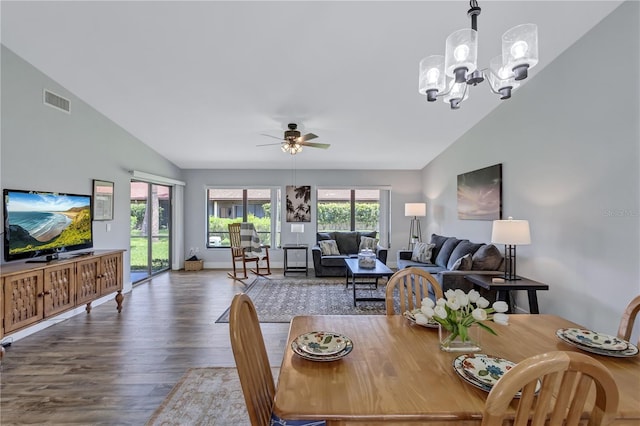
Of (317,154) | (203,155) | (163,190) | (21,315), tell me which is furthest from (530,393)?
(163,190)

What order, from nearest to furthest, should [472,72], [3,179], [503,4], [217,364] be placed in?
[472,72], [503,4], [217,364], [3,179]

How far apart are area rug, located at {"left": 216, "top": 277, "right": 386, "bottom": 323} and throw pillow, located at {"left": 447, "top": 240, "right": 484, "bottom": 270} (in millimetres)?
1201

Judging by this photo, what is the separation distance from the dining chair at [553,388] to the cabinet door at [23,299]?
350 cm

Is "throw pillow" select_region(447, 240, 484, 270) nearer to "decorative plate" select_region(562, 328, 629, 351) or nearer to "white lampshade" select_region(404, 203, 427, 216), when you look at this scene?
"white lampshade" select_region(404, 203, 427, 216)

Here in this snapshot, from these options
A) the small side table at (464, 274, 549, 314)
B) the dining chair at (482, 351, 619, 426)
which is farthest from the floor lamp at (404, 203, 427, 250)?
the dining chair at (482, 351, 619, 426)

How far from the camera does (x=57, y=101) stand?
3562 millimetres

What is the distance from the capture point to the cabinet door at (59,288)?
2939 mm

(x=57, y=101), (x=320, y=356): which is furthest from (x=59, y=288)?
(x=320, y=356)

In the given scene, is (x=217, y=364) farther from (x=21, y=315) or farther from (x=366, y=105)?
(x=366, y=105)

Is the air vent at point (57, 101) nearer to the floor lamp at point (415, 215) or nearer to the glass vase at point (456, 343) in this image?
the glass vase at point (456, 343)

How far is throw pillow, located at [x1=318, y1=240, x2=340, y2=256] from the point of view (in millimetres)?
6320

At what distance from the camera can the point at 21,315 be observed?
267 cm

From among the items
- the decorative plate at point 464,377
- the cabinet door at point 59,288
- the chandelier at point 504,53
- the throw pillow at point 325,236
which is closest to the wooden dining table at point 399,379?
the decorative plate at point 464,377

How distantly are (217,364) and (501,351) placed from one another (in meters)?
2.26
